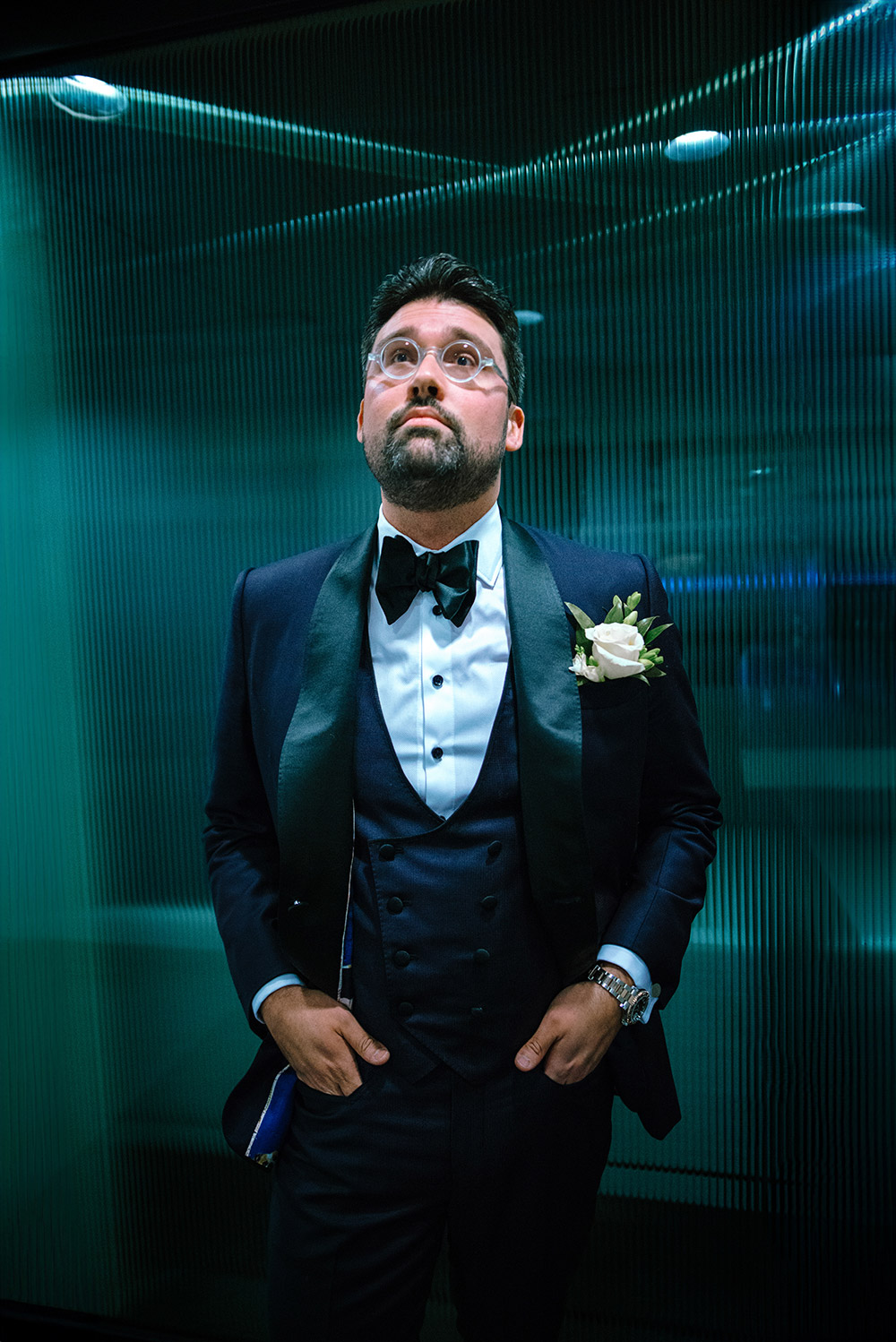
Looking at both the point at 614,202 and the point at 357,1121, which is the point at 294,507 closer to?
the point at 614,202

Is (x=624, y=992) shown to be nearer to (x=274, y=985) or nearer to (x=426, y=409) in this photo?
(x=274, y=985)

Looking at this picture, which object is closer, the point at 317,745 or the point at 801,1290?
the point at 317,745

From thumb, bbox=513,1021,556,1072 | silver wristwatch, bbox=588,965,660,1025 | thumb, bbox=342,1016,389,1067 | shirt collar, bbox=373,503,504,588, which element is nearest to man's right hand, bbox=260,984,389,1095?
thumb, bbox=342,1016,389,1067

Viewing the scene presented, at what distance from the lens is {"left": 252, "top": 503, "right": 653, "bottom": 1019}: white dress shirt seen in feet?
4.77

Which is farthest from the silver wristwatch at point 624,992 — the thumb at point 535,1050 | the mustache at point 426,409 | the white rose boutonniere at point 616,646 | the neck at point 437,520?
the mustache at point 426,409

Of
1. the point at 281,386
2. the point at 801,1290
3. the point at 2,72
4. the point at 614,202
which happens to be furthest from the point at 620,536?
the point at 2,72

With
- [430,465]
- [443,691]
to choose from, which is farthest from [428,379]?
[443,691]

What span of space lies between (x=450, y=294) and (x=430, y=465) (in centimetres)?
37

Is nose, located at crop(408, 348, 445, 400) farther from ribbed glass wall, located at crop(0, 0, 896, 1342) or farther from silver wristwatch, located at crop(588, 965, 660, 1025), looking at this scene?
silver wristwatch, located at crop(588, 965, 660, 1025)

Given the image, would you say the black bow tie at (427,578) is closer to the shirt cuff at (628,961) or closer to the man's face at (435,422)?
the man's face at (435,422)

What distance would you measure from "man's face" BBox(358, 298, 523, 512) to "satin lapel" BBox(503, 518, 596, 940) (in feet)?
0.84

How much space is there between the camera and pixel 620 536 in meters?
2.10

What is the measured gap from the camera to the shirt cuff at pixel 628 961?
1477 mm

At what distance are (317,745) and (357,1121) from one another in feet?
2.00
